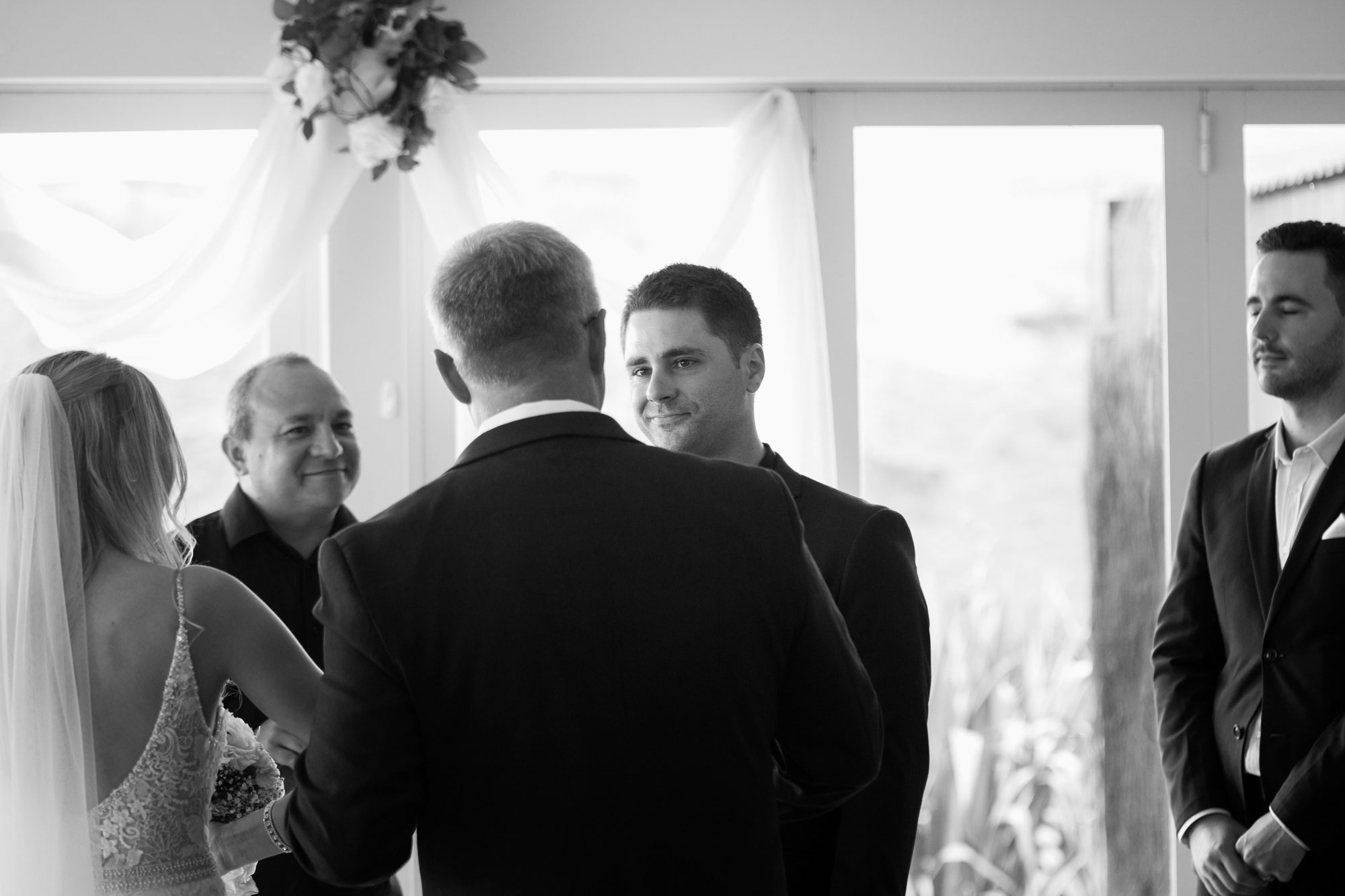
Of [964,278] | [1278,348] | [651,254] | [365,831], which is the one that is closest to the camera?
[365,831]

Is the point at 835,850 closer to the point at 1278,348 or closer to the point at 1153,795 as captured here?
the point at 1278,348

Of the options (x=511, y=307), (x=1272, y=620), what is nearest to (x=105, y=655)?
(x=511, y=307)

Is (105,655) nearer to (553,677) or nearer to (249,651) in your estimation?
(249,651)

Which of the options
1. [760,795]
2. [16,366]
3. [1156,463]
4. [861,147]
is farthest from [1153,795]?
[16,366]

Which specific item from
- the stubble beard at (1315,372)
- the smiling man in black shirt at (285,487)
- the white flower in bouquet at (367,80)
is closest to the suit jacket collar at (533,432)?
the smiling man in black shirt at (285,487)

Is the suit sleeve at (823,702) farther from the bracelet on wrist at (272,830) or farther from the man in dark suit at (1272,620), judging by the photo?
the man in dark suit at (1272,620)

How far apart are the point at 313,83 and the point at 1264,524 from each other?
94.8 inches

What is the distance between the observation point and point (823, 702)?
54.1 inches

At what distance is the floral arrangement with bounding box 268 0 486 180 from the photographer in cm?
314

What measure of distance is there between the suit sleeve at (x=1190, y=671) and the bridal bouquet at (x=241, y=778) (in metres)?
1.68

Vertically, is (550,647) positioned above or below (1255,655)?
above

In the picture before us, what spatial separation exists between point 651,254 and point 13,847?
7.13ft

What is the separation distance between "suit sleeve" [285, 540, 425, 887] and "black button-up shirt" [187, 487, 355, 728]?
126 cm

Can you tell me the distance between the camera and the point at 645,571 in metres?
1.28
